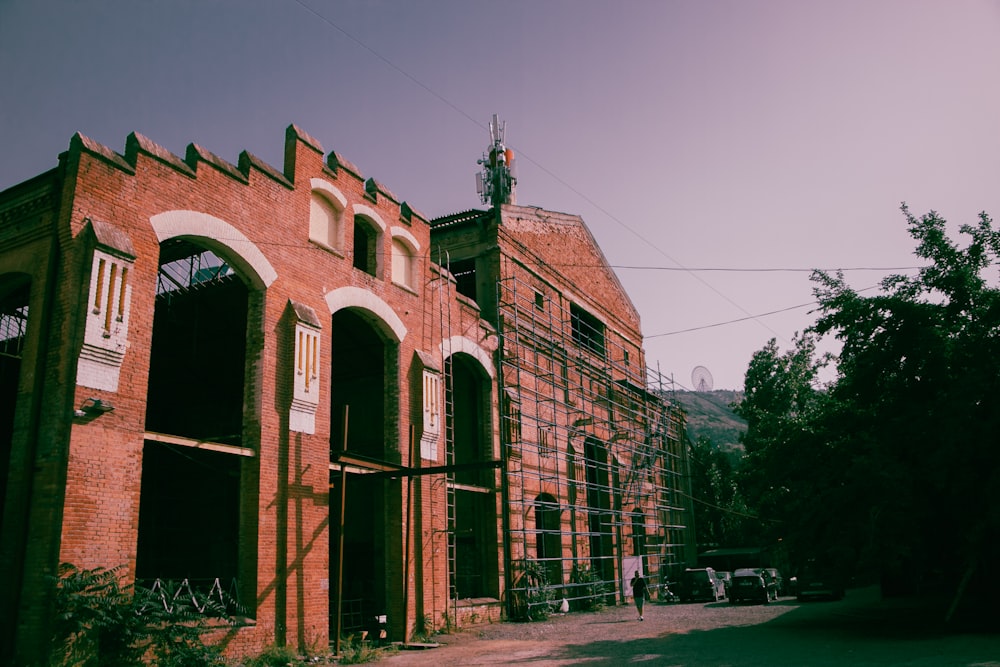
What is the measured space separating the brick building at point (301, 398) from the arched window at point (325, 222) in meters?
0.05

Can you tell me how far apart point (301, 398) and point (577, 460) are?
42.1 feet

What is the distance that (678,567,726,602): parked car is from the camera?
28.2 m

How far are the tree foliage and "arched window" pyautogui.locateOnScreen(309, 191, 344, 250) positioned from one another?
1254cm

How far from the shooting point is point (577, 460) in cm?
2512

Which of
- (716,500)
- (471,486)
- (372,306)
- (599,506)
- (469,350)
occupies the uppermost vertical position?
(372,306)

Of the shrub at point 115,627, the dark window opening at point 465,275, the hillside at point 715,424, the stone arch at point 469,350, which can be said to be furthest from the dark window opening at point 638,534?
the hillside at point 715,424

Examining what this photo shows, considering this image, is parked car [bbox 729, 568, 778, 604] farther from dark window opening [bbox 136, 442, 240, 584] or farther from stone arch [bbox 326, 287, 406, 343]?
dark window opening [bbox 136, 442, 240, 584]

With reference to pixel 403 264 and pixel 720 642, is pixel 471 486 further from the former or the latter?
pixel 720 642

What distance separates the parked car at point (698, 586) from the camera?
28250mm

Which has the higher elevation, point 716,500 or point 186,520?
point 716,500

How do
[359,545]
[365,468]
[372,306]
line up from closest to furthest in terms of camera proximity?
[365,468], [372,306], [359,545]

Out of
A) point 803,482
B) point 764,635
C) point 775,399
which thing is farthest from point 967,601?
point 775,399

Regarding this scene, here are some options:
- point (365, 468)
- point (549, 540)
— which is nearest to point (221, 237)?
point (365, 468)

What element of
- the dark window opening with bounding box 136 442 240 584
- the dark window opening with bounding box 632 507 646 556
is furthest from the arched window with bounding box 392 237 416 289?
the dark window opening with bounding box 632 507 646 556
